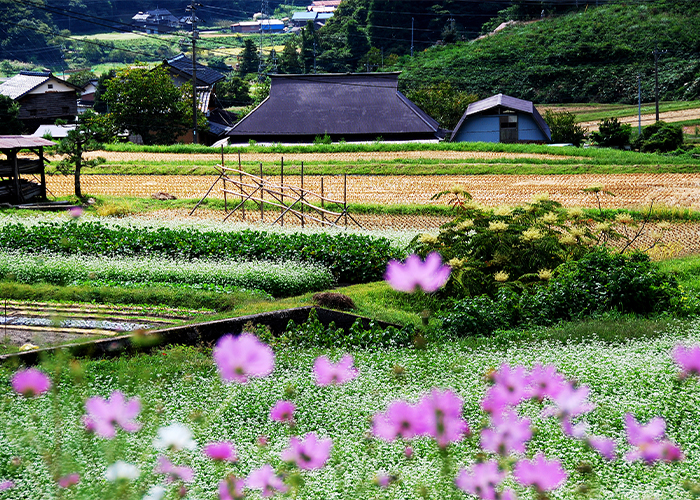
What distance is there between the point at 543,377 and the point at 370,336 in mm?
5267

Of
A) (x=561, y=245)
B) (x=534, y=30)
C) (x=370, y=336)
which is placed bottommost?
(x=370, y=336)

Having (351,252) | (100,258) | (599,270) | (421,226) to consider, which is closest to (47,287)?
(100,258)

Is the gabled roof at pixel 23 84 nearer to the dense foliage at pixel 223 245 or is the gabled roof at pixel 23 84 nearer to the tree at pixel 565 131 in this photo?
the tree at pixel 565 131

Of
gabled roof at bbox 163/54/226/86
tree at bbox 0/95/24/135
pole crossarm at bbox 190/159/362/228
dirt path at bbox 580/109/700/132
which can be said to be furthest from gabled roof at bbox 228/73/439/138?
pole crossarm at bbox 190/159/362/228

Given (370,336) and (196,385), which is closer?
(196,385)

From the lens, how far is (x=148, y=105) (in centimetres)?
3834

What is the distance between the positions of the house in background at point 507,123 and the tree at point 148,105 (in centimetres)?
1439

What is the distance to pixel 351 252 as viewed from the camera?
39.7 ft

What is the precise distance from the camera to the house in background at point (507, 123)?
1489 inches

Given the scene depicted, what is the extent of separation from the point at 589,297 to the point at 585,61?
169 ft

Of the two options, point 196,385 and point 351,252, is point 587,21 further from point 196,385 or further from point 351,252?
point 196,385

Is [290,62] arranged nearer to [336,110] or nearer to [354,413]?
[336,110]

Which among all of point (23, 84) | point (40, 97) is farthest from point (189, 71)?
point (23, 84)

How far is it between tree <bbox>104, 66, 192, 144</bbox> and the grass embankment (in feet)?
107
